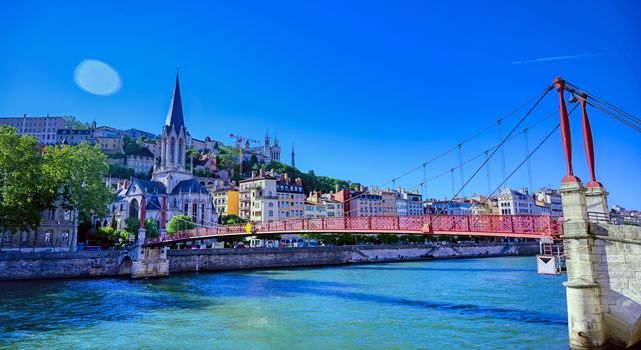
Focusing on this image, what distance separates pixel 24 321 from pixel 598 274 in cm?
1755

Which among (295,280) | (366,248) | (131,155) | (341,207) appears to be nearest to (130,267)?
(295,280)

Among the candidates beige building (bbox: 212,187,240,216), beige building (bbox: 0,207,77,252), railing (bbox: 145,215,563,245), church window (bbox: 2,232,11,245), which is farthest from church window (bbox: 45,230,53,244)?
beige building (bbox: 212,187,240,216)

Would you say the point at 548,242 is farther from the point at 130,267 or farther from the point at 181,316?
the point at 130,267

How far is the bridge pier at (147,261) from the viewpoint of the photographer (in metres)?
31.4

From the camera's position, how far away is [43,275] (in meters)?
29.2

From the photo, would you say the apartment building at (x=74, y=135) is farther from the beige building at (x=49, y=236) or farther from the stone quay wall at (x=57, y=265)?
the stone quay wall at (x=57, y=265)

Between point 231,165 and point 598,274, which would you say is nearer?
point 598,274

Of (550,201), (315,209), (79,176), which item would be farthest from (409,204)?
(79,176)

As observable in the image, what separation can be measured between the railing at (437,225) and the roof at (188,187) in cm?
4252

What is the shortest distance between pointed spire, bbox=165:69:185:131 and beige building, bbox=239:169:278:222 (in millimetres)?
13851

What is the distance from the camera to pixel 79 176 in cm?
3366

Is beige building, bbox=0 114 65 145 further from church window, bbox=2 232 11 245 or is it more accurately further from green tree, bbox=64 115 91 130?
church window, bbox=2 232 11 245

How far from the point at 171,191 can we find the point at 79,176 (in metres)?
32.4

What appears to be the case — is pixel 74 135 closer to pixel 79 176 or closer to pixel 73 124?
pixel 73 124
